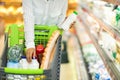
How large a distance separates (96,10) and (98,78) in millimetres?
1560

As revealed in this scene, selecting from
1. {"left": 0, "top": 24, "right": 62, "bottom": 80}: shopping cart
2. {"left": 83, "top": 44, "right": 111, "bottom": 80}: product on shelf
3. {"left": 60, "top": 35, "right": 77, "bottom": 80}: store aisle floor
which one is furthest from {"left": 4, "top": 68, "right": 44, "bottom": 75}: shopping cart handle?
{"left": 60, "top": 35, "right": 77, "bottom": 80}: store aisle floor

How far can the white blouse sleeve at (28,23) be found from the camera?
2.53 m

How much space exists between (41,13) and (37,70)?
3.17 feet

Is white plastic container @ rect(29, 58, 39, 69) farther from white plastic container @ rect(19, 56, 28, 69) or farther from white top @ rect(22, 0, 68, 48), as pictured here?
white top @ rect(22, 0, 68, 48)

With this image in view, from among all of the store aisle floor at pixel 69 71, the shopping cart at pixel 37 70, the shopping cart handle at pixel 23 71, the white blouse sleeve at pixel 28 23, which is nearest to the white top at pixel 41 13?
the white blouse sleeve at pixel 28 23

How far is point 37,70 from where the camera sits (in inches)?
80.0

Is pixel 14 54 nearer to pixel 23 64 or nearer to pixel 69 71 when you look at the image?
pixel 23 64

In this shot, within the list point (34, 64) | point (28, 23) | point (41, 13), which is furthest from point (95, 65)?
point (34, 64)

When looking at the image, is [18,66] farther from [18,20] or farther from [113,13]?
[18,20]

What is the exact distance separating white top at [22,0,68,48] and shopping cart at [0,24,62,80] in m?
0.10

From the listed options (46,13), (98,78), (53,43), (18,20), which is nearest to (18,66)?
(53,43)

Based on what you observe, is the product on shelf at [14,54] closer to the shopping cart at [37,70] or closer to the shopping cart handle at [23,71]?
the shopping cart at [37,70]

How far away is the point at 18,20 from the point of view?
808 centimetres

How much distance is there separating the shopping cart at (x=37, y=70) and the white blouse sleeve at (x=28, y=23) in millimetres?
94
